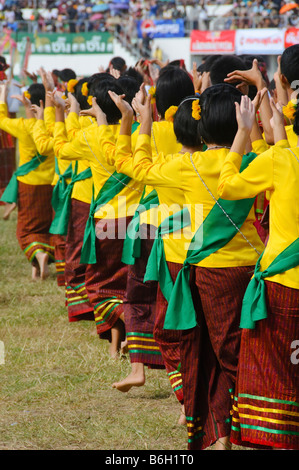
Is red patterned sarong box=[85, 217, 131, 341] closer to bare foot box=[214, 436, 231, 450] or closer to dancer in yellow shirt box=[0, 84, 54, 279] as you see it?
bare foot box=[214, 436, 231, 450]

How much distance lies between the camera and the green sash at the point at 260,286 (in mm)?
2830

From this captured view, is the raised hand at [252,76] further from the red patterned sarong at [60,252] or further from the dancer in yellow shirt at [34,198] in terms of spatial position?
the dancer in yellow shirt at [34,198]

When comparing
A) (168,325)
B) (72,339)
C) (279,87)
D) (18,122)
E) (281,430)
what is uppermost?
(279,87)

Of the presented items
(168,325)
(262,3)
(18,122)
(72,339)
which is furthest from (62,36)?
(168,325)

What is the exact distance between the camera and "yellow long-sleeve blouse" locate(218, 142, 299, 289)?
2.79m

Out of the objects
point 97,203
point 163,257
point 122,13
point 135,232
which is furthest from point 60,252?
point 122,13

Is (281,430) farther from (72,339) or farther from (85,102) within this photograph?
(85,102)

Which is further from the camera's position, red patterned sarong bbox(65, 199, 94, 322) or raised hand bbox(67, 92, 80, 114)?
red patterned sarong bbox(65, 199, 94, 322)

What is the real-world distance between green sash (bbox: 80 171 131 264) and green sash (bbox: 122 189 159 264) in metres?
0.22

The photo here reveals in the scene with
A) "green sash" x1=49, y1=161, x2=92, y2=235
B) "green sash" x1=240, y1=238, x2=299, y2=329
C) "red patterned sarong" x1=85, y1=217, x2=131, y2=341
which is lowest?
"red patterned sarong" x1=85, y1=217, x2=131, y2=341

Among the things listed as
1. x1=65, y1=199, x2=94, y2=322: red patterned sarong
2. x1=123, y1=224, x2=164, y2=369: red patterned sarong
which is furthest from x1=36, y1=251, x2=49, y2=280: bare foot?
x1=123, y1=224, x2=164, y2=369: red patterned sarong

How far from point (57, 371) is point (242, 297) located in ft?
5.75

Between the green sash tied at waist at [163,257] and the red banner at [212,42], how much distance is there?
58.9ft

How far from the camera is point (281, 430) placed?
290cm
